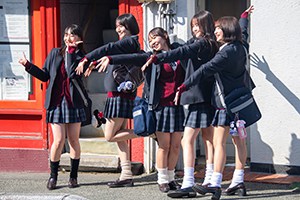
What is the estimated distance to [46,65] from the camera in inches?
333

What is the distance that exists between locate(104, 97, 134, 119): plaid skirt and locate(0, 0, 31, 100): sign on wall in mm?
1815

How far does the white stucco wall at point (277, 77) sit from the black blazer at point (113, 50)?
158 cm

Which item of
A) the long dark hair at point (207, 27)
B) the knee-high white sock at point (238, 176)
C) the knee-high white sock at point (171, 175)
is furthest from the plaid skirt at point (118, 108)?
the knee-high white sock at point (238, 176)

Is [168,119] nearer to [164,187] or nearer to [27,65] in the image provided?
[164,187]

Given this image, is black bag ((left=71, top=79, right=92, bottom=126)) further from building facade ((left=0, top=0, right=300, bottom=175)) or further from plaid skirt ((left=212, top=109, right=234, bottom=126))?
plaid skirt ((left=212, top=109, right=234, bottom=126))

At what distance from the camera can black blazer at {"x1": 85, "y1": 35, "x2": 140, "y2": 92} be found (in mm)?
7746

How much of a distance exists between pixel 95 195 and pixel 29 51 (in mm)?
2525

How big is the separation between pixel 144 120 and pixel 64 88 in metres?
1.09

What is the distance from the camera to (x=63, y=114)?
8.32 metres

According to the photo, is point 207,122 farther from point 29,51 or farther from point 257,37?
point 29,51

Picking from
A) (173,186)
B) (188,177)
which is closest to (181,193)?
(188,177)

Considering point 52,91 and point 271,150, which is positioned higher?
point 52,91

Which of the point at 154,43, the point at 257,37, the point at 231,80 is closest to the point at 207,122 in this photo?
the point at 231,80

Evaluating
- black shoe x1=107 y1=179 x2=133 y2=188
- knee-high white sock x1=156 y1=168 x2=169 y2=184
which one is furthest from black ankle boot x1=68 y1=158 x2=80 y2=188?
knee-high white sock x1=156 y1=168 x2=169 y2=184
